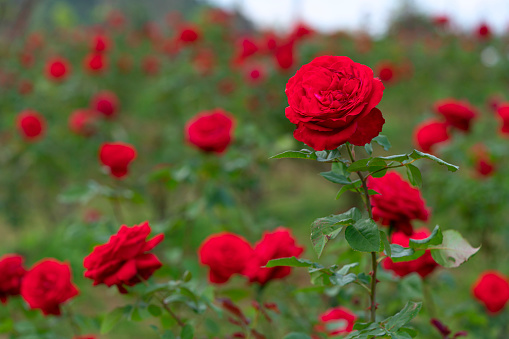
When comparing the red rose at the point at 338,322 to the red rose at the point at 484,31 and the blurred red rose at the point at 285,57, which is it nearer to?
the blurred red rose at the point at 285,57

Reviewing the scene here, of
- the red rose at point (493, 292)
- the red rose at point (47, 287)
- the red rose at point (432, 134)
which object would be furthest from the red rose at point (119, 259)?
the red rose at point (432, 134)

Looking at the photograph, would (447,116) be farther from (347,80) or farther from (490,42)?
(490,42)

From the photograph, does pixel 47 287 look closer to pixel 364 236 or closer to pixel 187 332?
pixel 187 332

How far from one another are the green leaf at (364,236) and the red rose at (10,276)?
2.94ft

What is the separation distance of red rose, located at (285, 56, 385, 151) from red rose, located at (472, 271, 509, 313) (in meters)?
1.20

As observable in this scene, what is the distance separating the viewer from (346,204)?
5.25 meters

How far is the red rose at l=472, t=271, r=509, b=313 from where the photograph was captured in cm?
161

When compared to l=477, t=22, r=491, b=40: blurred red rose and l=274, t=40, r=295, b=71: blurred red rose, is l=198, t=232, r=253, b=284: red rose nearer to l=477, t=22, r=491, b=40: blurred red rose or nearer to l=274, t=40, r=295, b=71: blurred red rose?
l=274, t=40, r=295, b=71: blurred red rose

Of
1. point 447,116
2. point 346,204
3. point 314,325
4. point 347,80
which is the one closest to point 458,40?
point 346,204

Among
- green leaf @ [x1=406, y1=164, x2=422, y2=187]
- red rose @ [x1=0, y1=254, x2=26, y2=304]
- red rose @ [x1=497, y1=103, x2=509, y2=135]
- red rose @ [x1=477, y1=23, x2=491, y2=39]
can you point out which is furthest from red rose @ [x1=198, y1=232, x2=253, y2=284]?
red rose @ [x1=477, y1=23, x2=491, y2=39]

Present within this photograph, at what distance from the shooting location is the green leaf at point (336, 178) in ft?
2.44

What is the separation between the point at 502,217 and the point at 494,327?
3.42 ft

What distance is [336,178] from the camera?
0.76 m

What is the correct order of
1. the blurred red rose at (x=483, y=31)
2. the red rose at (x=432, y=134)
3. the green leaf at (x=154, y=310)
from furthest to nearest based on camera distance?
the blurred red rose at (x=483, y=31), the red rose at (x=432, y=134), the green leaf at (x=154, y=310)
